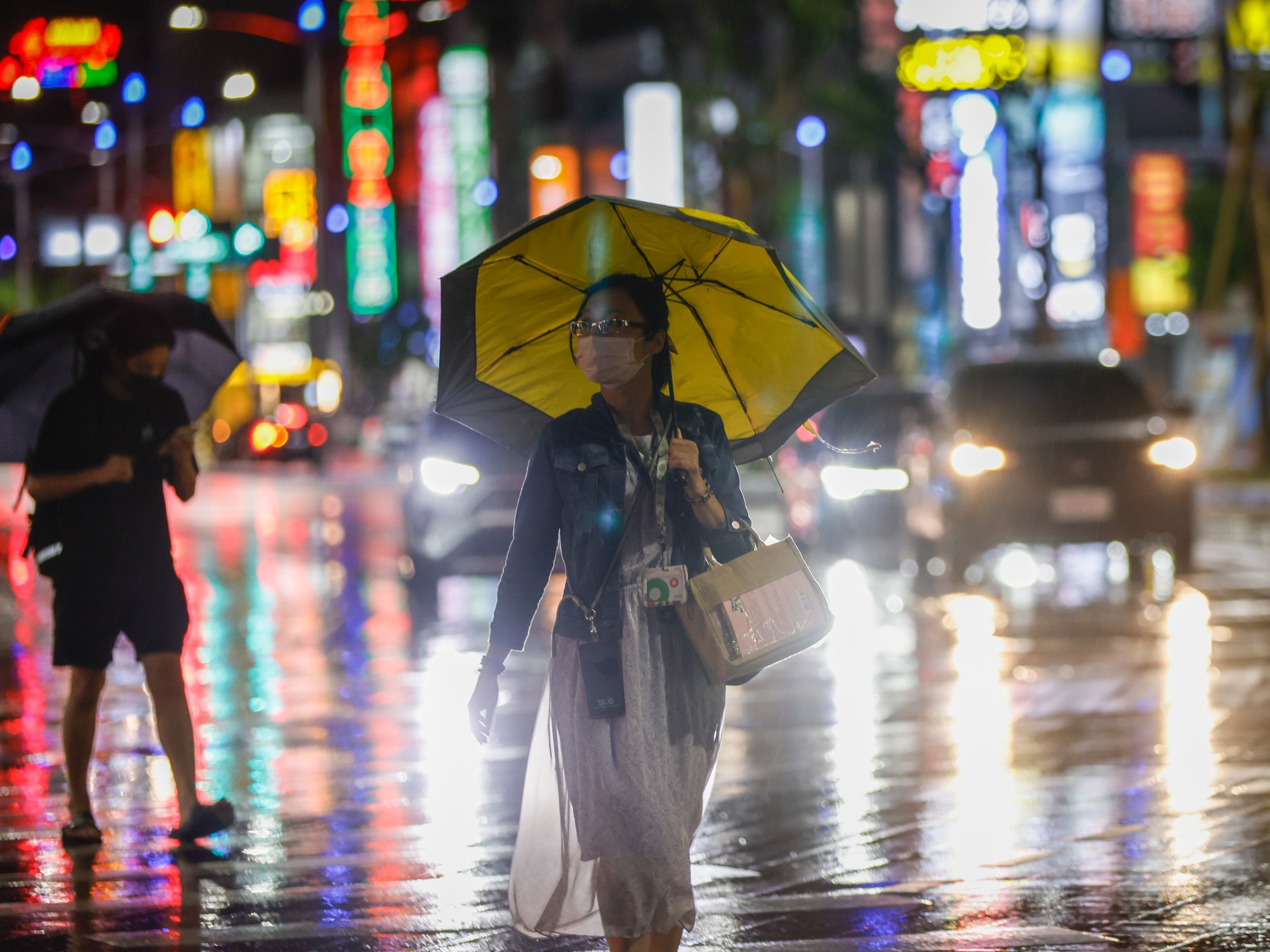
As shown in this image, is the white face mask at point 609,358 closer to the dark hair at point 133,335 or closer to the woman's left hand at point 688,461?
the woman's left hand at point 688,461

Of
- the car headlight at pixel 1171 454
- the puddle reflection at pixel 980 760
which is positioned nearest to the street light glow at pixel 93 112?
the car headlight at pixel 1171 454

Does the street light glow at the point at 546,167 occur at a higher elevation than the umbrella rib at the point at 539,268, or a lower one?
higher

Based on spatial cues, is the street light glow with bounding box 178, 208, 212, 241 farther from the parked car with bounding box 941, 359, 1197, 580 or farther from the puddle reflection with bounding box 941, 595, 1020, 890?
the puddle reflection with bounding box 941, 595, 1020, 890

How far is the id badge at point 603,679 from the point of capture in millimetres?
3990

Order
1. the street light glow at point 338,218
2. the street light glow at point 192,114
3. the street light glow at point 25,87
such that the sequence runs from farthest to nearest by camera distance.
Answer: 1. the street light glow at point 25,87
2. the street light glow at point 338,218
3. the street light glow at point 192,114

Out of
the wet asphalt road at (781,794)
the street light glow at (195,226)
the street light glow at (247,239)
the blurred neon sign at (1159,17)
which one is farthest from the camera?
the blurred neon sign at (1159,17)

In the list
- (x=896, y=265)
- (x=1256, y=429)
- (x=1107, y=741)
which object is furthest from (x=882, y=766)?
(x=896, y=265)

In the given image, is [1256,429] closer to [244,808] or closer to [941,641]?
[941,641]

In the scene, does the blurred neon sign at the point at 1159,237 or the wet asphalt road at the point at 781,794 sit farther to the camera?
the blurred neon sign at the point at 1159,237

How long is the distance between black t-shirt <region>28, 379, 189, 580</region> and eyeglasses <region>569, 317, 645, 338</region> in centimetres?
248

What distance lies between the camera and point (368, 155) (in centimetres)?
6272

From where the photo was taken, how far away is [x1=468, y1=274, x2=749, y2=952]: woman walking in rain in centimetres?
401

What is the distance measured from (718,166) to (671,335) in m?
26.5

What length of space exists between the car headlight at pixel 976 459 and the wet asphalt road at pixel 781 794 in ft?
6.12
